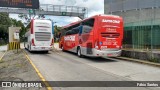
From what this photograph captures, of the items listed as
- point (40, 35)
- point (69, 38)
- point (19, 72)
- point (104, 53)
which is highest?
point (40, 35)

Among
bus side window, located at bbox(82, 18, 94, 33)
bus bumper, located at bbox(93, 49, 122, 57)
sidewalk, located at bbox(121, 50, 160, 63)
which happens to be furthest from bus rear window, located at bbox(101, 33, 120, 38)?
sidewalk, located at bbox(121, 50, 160, 63)

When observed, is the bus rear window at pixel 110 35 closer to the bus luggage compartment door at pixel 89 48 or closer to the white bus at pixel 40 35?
the bus luggage compartment door at pixel 89 48

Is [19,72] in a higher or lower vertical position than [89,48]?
lower

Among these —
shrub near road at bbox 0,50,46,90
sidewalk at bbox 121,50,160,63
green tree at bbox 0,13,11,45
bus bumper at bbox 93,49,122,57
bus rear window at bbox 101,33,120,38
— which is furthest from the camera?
green tree at bbox 0,13,11,45

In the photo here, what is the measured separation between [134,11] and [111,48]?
23.2 metres

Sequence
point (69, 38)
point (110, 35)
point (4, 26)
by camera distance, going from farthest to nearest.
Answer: point (4, 26) → point (69, 38) → point (110, 35)

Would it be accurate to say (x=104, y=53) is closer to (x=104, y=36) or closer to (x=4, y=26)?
(x=104, y=36)

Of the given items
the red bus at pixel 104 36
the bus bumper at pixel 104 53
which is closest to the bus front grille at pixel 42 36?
the red bus at pixel 104 36

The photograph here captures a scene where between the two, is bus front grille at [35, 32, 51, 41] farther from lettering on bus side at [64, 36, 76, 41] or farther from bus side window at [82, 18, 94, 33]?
bus side window at [82, 18, 94, 33]

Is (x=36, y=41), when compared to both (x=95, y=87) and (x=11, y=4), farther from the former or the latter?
(x=95, y=87)

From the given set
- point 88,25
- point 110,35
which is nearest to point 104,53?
point 110,35

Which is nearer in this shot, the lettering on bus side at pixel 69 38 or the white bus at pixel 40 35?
the lettering on bus side at pixel 69 38

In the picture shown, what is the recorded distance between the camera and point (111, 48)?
61.3 ft

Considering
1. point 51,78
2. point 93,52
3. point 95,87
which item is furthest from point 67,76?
point 93,52
